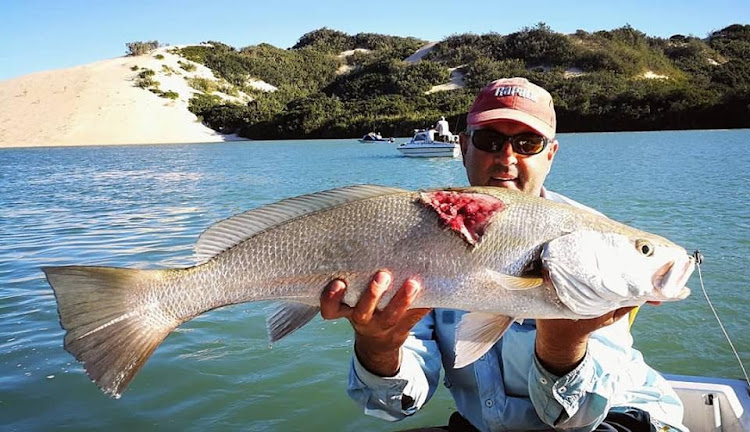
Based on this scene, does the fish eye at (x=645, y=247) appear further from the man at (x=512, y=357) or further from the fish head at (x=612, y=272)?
the man at (x=512, y=357)

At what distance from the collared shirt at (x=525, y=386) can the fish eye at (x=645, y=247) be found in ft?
1.72

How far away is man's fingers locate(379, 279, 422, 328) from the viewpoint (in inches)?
94.7

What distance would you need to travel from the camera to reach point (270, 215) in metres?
2.56

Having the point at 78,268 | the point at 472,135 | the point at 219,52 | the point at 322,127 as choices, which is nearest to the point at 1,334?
the point at 78,268

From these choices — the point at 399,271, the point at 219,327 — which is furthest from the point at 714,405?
the point at 219,327

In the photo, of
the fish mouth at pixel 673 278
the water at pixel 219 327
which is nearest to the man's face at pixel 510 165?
the fish mouth at pixel 673 278

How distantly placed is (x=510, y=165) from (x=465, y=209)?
1.13 meters

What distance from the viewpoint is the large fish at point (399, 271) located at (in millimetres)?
2342

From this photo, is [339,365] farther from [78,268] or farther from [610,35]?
[610,35]

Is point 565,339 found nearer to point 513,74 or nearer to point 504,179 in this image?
point 504,179

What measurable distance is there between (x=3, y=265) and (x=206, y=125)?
250 ft

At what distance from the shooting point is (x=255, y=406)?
5500 mm

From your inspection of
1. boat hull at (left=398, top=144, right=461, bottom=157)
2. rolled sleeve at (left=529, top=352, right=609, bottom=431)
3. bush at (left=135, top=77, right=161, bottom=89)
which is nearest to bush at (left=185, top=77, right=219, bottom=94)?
bush at (left=135, top=77, right=161, bottom=89)

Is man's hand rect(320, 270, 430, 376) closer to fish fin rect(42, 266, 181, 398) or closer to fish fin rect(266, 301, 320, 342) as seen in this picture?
fish fin rect(266, 301, 320, 342)
